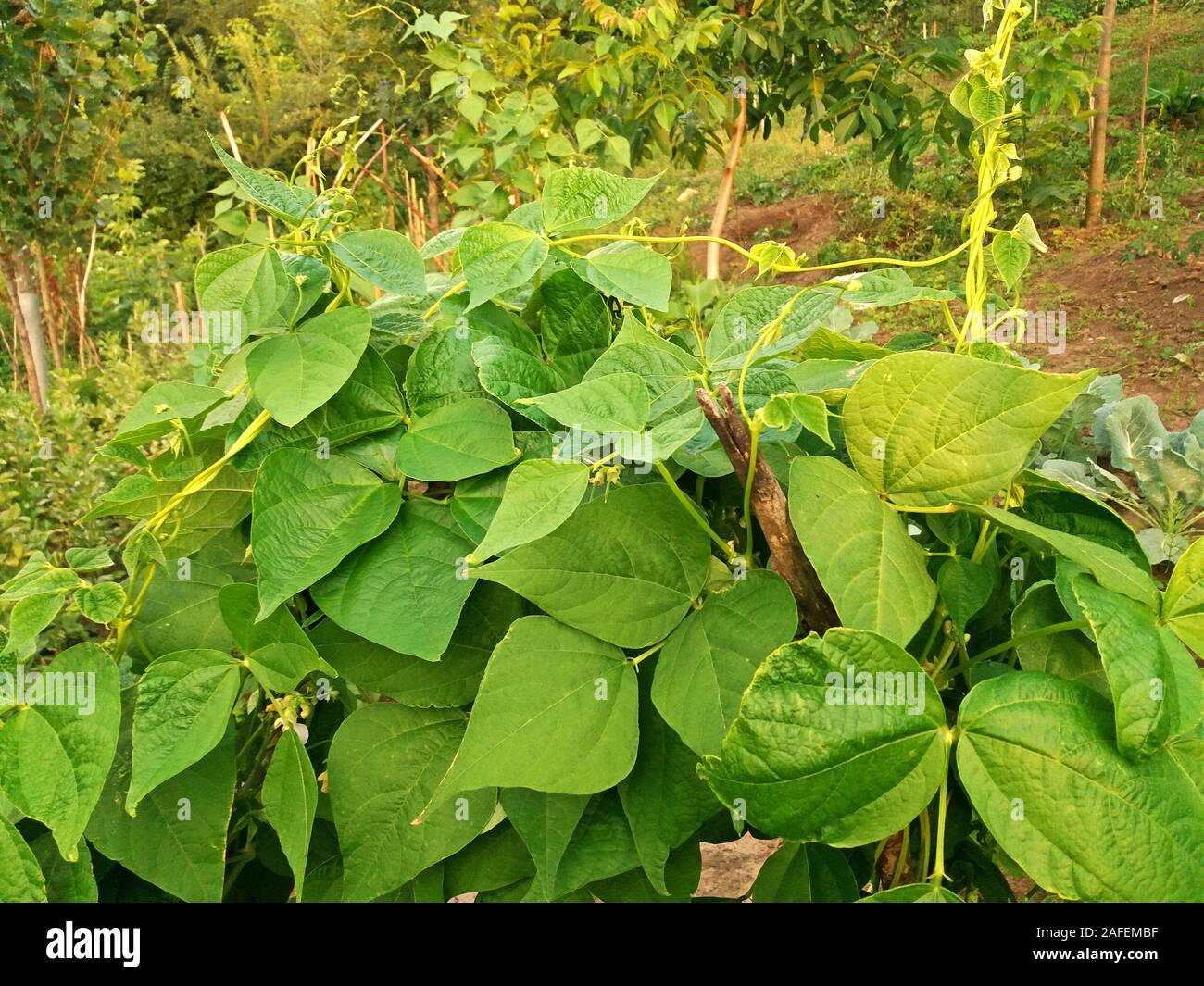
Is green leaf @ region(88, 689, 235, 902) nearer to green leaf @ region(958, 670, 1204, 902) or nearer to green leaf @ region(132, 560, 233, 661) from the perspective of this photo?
green leaf @ region(132, 560, 233, 661)

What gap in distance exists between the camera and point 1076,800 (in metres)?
0.42

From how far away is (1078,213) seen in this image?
207 inches

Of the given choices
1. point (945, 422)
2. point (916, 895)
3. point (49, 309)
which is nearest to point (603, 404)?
point (945, 422)

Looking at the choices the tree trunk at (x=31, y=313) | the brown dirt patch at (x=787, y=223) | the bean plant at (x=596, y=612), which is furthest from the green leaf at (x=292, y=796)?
the brown dirt patch at (x=787, y=223)

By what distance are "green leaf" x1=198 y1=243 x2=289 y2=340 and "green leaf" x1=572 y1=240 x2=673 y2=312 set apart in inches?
6.6

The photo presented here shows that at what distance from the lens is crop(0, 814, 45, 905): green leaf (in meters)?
0.49

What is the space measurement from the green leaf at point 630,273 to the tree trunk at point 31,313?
318 centimetres

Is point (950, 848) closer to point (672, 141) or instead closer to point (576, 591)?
point (576, 591)

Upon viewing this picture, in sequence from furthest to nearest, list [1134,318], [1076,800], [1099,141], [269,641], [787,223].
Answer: [787,223], [1099,141], [1134,318], [269,641], [1076,800]

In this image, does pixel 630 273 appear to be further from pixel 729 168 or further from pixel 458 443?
pixel 729 168

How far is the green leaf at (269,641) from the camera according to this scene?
511 mm

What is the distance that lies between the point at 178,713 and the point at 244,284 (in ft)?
0.75

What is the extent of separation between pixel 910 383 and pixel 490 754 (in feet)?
0.86

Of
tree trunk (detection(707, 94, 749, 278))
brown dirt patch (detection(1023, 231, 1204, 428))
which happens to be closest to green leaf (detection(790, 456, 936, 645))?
tree trunk (detection(707, 94, 749, 278))
